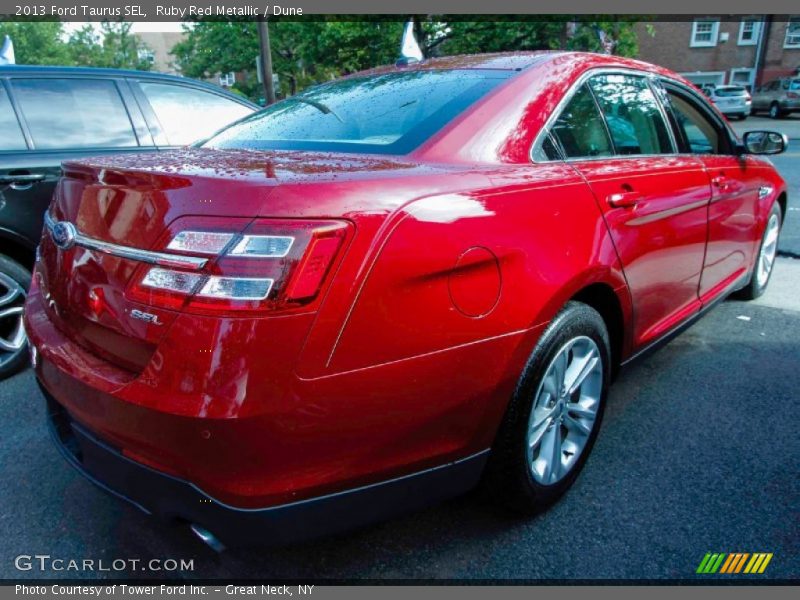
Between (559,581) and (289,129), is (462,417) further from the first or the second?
(289,129)

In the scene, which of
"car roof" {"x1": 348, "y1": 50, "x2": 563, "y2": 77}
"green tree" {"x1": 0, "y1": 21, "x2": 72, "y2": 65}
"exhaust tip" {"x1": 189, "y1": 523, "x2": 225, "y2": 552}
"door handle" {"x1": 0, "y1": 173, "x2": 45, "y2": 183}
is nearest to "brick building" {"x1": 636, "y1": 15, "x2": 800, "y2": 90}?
"car roof" {"x1": 348, "y1": 50, "x2": 563, "y2": 77}

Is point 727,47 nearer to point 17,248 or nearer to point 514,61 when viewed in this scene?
point 514,61

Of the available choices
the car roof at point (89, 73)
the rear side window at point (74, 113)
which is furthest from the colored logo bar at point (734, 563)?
the car roof at point (89, 73)

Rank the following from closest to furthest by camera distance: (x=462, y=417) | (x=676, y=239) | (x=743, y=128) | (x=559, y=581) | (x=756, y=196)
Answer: (x=462, y=417) < (x=559, y=581) < (x=676, y=239) < (x=756, y=196) < (x=743, y=128)

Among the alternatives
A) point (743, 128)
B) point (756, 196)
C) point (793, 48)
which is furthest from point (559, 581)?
point (793, 48)

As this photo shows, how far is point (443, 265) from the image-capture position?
156 centimetres

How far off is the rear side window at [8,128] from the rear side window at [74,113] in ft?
0.20

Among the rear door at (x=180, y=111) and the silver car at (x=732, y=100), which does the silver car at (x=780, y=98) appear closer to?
the silver car at (x=732, y=100)

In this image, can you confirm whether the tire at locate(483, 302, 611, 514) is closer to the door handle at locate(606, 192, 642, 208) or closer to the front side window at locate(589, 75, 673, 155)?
the door handle at locate(606, 192, 642, 208)

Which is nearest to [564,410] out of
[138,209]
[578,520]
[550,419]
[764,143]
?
[550,419]

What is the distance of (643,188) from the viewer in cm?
236

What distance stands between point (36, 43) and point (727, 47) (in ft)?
128

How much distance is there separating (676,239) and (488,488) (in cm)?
145

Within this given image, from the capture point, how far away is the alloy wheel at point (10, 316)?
3260 mm
